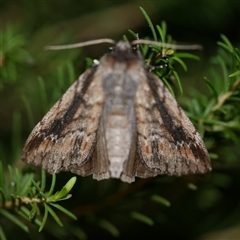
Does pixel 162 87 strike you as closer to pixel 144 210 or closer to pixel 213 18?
pixel 144 210

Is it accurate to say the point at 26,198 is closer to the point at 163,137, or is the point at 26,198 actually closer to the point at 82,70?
the point at 163,137

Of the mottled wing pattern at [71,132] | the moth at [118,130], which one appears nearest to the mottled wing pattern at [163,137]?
the moth at [118,130]

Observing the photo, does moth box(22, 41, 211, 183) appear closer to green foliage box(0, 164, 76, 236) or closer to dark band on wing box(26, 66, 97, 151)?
dark band on wing box(26, 66, 97, 151)

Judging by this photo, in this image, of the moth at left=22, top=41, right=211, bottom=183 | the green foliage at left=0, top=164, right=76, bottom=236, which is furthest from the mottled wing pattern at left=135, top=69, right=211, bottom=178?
the green foliage at left=0, top=164, right=76, bottom=236

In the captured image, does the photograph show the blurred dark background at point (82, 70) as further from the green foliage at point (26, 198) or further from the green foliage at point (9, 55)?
the green foliage at point (26, 198)

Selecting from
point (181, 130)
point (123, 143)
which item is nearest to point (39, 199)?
point (123, 143)

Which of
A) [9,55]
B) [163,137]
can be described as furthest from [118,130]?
[9,55]
